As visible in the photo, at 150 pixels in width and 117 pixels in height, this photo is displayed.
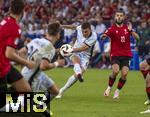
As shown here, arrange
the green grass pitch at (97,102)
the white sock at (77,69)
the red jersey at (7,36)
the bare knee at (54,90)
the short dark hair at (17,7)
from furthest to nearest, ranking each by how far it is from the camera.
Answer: the white sock at (77,69) → the green grass pitch at (97,102) → the bare knee at (54,90) → the short dark hair at (17,7) → the red jersey at (7,36)

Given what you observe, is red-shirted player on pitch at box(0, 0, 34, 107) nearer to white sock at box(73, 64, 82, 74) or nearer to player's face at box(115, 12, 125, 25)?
white sock at box(73, 64, 82, 74)

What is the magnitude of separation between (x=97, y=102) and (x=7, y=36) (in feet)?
17.1

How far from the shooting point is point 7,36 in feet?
33.1

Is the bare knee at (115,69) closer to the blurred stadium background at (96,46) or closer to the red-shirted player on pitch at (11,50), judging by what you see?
the blurred stadium background at (96,46)

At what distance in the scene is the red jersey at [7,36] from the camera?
10.1 meters

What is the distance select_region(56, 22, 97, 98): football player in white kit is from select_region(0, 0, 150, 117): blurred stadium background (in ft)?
1.62

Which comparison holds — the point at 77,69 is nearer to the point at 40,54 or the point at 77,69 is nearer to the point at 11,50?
the point at 40,54

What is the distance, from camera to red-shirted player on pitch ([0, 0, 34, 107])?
10008mm

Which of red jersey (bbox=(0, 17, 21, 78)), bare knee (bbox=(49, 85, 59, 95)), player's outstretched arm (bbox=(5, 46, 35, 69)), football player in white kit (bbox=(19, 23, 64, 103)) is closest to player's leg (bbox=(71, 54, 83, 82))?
bare knee (bbox=(49, 85, 59, 95))

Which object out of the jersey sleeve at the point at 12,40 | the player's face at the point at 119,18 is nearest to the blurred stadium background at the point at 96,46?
the player's face at the point at 119,18

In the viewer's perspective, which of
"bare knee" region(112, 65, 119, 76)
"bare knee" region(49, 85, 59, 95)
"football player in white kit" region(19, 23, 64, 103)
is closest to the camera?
"football player in white kit" region(19, 23, 64, 103)

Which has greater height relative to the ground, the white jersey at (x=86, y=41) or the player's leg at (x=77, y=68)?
the white jersey at (x=86, y=41)

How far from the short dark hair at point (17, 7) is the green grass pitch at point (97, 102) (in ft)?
Result: 9.03

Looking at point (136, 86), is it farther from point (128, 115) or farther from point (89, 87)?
point (128, 115)
